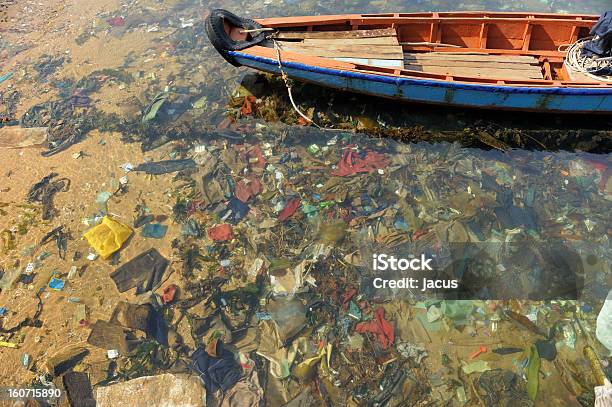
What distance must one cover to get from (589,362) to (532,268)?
1.57 meters

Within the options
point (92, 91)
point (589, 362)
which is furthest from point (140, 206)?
point (589, 362)

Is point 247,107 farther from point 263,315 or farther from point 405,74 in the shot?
point 263,315

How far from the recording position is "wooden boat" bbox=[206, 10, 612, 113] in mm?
7863

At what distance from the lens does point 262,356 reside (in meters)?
5.92

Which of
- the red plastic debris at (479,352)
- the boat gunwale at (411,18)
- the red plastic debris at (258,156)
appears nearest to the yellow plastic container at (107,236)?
the red plastic debris at (258,156)

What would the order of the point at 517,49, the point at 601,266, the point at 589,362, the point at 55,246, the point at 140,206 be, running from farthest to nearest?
the point at 517,49 < the point at 140,206 < the point at 55,246 < the point at 601,266 < the point at 589,362

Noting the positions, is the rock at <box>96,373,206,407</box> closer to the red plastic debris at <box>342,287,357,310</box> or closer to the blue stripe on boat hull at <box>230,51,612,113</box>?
the red plastic debris at <box>342,287,357,310</box>

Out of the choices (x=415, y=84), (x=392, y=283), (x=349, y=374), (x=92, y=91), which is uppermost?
(x=415, y=84)

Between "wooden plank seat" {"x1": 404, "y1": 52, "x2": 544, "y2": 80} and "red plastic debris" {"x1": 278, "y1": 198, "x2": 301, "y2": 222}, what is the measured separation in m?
4.11

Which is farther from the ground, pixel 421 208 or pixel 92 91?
pixel 92 91

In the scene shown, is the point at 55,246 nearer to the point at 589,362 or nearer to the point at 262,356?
the point at 262,356

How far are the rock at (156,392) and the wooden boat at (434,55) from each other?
20.6ft

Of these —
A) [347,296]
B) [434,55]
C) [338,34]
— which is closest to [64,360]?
[347,296]

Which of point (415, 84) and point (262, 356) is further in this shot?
point (415, 84)
